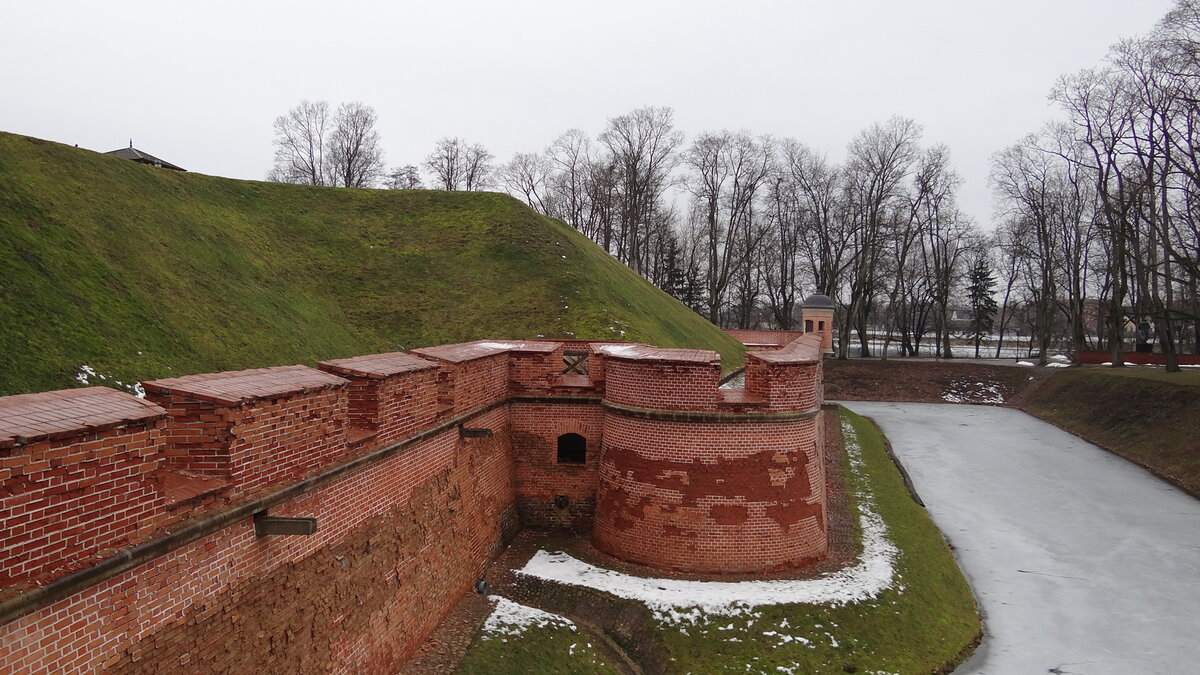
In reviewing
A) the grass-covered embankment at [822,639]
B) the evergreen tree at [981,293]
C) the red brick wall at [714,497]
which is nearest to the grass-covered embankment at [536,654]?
the grass-covered embankment at [822,639]

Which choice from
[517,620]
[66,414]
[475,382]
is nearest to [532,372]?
[475,382]

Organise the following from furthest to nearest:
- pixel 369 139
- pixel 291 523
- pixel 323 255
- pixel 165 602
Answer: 1. pixel 369 139
2. pixel 323 255
3. pixel 291 523
4. pixel 165 602

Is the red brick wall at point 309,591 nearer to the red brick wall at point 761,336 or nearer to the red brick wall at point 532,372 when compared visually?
the red brick wall at point 532,372

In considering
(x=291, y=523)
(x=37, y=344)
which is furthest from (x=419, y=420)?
(x=37, y=344)

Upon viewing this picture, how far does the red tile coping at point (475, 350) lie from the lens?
8.45 meters

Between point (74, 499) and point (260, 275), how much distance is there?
14144 mm

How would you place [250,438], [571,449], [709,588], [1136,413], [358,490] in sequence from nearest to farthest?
[250,438] → [358,490] → [709,588] → [571,449] → [1136,413]

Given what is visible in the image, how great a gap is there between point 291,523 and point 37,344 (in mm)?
7036

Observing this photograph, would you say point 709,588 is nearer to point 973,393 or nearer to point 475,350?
point 475,350

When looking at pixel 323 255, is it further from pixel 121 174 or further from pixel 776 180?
pixel 776 180

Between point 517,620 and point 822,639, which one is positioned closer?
point 517,620

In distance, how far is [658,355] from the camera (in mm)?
9688

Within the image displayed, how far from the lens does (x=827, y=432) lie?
21.0 metres

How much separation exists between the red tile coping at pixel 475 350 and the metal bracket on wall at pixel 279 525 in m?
3.45
